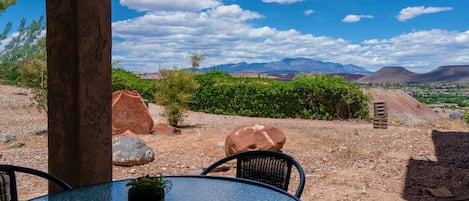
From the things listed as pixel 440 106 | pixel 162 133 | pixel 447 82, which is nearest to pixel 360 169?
pixel 162 133

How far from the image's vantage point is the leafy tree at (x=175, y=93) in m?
8.96

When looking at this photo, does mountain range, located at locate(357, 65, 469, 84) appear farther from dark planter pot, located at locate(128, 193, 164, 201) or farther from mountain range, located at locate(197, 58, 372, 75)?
dark planter pot, located at locate(128, 193, 164, 201)

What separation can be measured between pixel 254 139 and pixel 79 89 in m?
3.73

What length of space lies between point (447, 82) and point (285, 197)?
31774mm

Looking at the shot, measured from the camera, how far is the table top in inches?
77.6

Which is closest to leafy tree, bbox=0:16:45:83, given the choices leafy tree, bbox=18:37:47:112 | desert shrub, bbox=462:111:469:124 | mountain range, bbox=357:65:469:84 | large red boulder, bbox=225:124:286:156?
leafy tree, bbox=18:37:47:112

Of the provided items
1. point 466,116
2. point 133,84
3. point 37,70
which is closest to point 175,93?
point 37,70

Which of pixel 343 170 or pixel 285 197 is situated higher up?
pixel 285 197

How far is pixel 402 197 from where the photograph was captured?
4.37 m

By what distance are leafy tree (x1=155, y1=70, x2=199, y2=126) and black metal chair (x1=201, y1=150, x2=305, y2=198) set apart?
6.32 m

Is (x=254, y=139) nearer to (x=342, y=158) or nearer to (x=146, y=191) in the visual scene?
(x=342, y=158)

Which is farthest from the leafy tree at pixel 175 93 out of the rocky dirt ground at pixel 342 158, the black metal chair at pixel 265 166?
the black metal chair at pixel 265 166

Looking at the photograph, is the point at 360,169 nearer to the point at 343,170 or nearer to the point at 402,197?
the point at 343,170

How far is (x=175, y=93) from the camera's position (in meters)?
9.00
